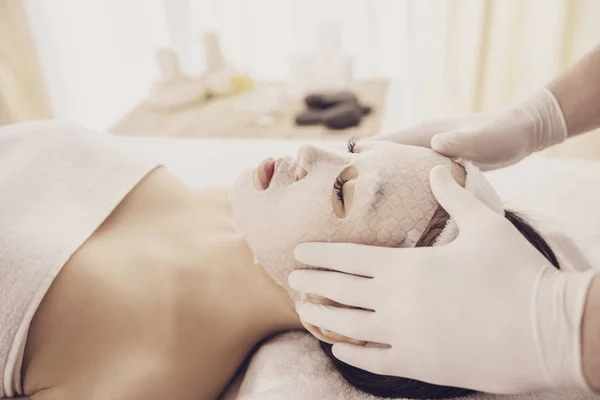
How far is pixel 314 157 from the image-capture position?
90cm

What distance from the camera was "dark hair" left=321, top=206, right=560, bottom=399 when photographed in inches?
31.6

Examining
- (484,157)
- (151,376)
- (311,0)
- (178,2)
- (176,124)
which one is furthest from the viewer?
(178,2)

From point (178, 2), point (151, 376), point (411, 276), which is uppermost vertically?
point (178, 2)

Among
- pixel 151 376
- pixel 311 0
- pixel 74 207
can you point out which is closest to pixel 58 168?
pixel 74 207

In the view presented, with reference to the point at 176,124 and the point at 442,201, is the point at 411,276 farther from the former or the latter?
the point at 176,124

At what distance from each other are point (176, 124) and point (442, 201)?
135cm

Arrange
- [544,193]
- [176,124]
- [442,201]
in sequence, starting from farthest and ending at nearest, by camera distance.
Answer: [176,124] < [544,193] < [442,201]

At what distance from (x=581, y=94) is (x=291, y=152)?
0.74m

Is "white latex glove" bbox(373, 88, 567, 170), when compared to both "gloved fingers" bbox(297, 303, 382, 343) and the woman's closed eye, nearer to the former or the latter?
the woman's closed eye

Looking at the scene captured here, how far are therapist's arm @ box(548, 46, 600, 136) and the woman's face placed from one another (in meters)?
0.37

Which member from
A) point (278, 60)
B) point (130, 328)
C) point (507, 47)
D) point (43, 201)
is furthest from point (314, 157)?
point (278, 60)

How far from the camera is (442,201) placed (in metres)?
0.76

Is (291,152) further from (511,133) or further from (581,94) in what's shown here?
(581,94)

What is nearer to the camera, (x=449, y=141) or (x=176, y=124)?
(x=449, y=141)
